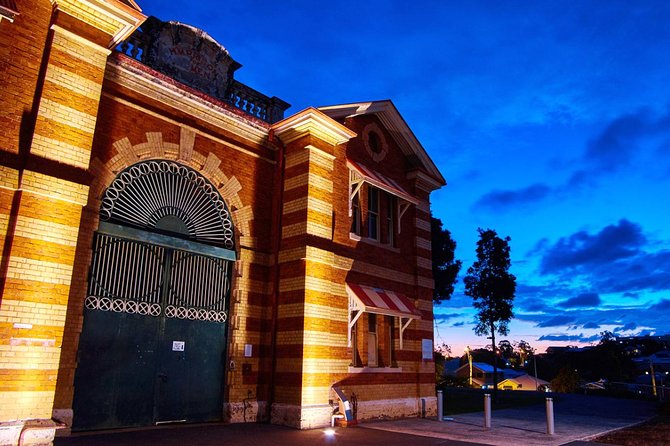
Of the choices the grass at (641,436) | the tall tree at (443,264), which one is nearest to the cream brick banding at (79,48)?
the grass at (641,436)

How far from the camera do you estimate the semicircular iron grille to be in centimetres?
984

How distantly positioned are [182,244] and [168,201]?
0.99 meters

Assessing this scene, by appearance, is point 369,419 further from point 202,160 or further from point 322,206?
point 202,160

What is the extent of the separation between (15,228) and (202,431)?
5.10 m

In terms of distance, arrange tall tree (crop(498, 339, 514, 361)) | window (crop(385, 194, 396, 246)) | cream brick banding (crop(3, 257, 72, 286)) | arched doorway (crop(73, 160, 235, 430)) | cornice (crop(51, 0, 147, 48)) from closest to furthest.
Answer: cream brick banding (crop(3, 257, 72, 286)) → cornice (crop(51, 0, 147, 48)) → arched doorway (crop(73, 160, 235, 430)) → window (crop(385, 194, 396, 246)) → tall tree (crop(498, 339, 514, 361))

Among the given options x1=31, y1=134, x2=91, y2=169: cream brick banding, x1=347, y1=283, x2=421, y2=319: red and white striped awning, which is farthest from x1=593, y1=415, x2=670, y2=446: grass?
x1=31, y1=134, x2=91, y2=169: cream brick banding

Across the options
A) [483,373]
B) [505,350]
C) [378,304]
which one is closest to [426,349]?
[378,304]

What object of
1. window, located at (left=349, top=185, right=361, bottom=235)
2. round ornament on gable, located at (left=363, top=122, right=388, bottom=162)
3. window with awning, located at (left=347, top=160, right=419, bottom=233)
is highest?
round ornament on gable, located at (left=363, top=122, right=388, bottom=162)

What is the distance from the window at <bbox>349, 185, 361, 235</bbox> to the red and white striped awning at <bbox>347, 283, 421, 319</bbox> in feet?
5.44

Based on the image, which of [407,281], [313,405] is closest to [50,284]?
[313,405]

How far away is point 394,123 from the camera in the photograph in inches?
611

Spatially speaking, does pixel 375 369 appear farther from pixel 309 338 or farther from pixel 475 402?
pixel 475 402

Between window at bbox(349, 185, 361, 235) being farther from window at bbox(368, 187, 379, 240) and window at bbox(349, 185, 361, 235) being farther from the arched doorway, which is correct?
the arched doorway

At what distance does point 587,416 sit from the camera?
628 inches
